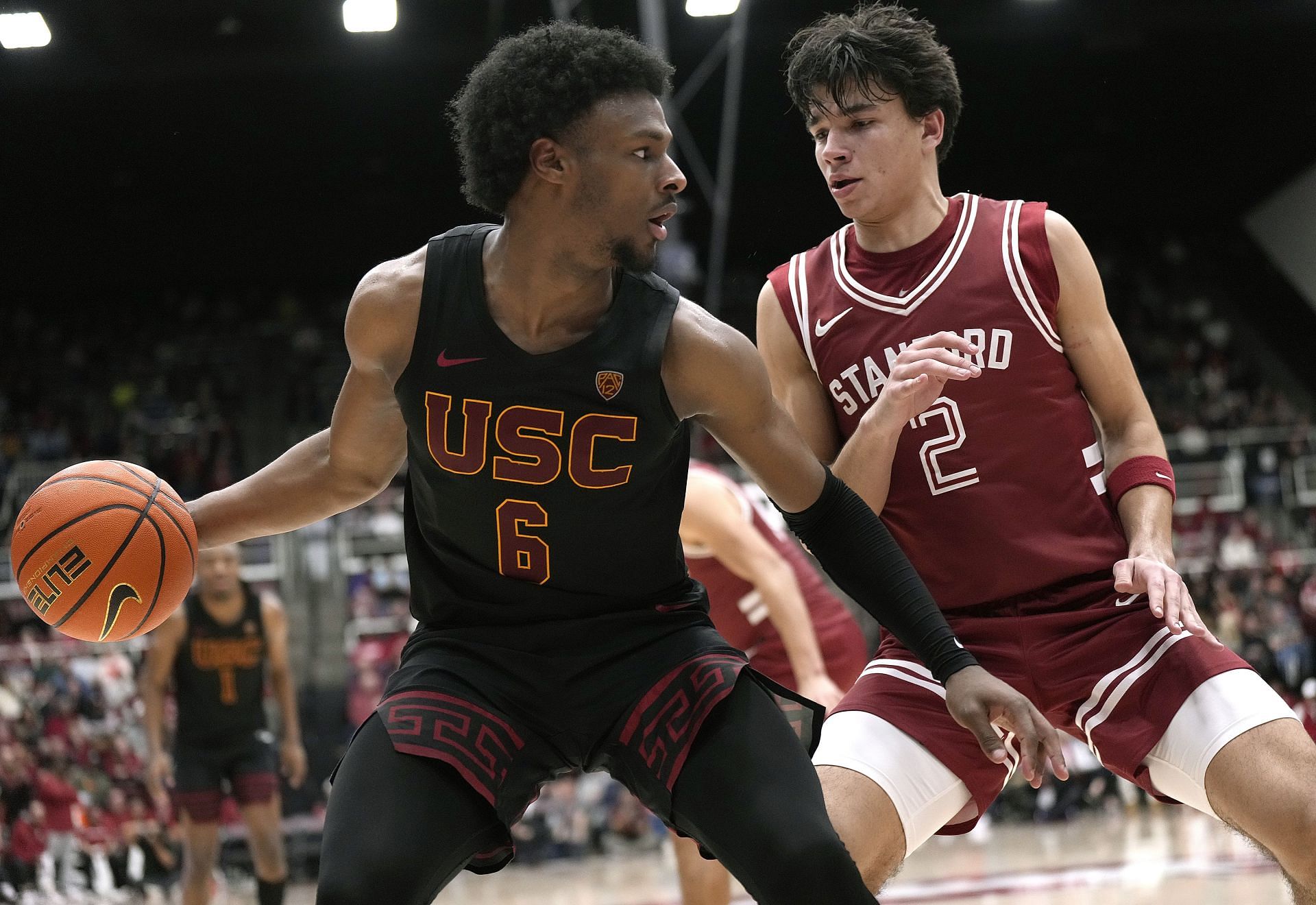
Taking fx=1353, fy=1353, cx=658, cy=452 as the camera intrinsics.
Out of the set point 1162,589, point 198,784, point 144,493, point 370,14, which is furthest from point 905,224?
point 370,14

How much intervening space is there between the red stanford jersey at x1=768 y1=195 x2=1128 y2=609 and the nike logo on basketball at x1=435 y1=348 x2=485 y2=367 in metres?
1.11

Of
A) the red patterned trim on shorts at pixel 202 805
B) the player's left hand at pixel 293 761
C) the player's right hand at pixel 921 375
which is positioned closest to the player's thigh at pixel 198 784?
the red patterned trim on shorts at pixel 202 805

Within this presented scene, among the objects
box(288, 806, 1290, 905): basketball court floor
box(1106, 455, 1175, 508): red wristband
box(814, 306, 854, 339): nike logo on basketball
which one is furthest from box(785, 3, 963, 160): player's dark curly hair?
box(288, 806, 1290, 905): basketball court floor

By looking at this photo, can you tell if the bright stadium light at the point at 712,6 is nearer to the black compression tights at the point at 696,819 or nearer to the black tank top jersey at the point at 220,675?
the black tank top jersey at the point at 220,675

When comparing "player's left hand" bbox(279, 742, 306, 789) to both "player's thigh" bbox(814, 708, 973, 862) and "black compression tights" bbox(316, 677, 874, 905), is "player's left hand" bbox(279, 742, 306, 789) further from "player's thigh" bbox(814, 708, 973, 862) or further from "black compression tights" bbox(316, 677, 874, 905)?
"black compression tights" bbox(316, 677, 874, 905)

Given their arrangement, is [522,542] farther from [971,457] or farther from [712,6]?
[712,6]

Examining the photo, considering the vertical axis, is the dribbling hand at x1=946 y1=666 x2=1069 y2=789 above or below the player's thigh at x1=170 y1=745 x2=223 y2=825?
above

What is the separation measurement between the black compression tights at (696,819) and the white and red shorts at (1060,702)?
0.52m

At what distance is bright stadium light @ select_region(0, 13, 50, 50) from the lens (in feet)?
Result: 36.6

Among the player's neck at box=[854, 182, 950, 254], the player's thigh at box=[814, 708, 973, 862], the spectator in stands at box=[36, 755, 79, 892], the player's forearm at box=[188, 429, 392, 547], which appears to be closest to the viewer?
the player's thigh at box=[814, 708, 973, 862]

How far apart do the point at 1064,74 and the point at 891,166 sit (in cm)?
1562

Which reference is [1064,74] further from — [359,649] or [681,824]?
[681,824]

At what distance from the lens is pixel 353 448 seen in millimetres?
2947

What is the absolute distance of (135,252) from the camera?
20.3 meters
